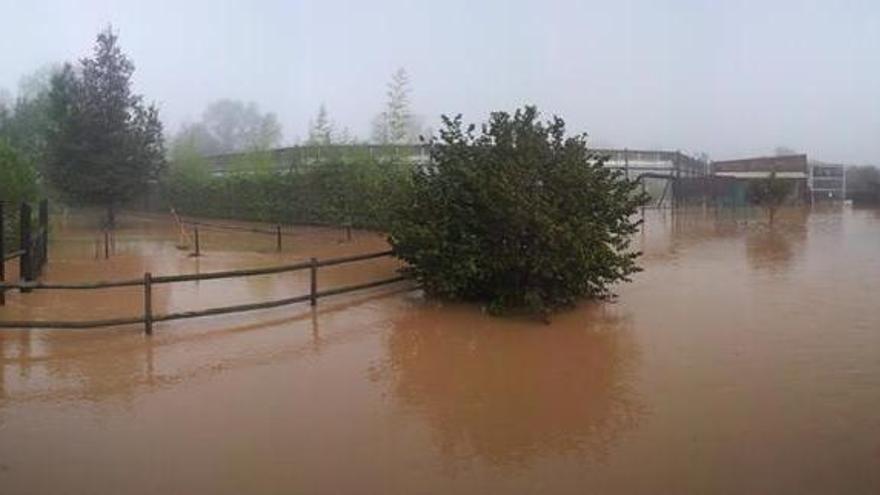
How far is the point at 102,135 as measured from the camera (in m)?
30.0

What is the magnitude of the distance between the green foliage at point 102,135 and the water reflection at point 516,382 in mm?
23616

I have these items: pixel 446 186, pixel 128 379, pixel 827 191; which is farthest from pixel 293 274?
pixel 827 191

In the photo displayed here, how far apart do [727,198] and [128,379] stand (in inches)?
1433

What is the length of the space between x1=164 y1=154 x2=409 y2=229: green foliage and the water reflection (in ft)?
36.6

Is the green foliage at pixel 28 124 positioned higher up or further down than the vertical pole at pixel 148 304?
higher up

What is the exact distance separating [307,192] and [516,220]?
1902cm

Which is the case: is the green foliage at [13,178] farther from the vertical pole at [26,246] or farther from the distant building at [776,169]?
the distant building at [776,169]

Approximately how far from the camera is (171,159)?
4131cm

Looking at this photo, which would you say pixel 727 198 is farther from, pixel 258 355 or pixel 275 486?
pixel 275 486

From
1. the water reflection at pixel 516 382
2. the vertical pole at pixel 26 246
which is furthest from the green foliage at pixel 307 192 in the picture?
the water reflection at pixel 516 382

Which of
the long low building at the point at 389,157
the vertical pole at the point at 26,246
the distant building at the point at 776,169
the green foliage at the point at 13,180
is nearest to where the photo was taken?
the vertical pole at the point at 26,246

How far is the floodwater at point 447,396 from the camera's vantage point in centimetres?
502

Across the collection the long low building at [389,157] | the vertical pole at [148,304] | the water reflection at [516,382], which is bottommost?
the water reflection at [516,382]

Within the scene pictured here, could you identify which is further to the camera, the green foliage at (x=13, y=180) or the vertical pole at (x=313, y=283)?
the green foliage at (x=13, y=180)
